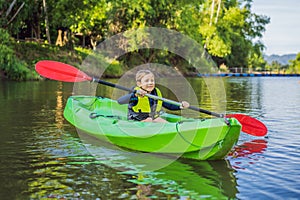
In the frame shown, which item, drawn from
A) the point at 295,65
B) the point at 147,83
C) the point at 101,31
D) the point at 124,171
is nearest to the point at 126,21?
the point at 101,31

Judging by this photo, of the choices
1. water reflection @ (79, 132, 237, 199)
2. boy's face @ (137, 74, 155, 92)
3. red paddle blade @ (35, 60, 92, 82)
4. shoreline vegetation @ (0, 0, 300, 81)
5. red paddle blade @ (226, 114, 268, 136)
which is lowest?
water reflection @ (79, 132, 237, 199)

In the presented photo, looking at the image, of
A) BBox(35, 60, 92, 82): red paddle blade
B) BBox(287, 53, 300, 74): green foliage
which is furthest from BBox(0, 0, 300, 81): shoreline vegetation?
BBox(35, 60, 92, 82): red paddle blade

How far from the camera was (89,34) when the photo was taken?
125 feet

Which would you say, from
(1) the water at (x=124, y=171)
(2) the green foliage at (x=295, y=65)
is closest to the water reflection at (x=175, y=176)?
(1) the water at (x=124, y=171)

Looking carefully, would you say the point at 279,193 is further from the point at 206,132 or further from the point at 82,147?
the point at 82,147

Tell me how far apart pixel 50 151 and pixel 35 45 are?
2366cm

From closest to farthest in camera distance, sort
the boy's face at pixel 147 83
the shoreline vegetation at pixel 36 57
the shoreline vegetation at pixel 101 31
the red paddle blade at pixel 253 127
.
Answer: the boy's face at pixel 147 83, the red paddle blade at pixel 253 127, the shoreline vegetation at pixel 36 57, the shoreline vegetation at pixel 101 31

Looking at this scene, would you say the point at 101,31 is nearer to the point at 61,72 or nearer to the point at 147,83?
the point at 61,72

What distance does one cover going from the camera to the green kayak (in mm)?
6066

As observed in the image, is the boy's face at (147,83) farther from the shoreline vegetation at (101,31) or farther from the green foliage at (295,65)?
the green foliage at (295,65)

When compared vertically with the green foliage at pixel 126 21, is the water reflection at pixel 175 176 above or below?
below

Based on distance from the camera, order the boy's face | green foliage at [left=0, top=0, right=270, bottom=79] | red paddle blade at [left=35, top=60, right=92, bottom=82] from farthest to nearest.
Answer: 1. green foliage at [left=0, top=0, right=270, bottom=79]
2. red paddle blade at [left=35, top=60, right=92, bottom=82]
3. the boy's face

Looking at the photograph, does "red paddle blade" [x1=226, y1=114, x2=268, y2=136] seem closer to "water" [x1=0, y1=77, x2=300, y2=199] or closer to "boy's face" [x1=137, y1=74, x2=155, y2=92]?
"water" [x1=0, y1=77, x2=300, y2=199]

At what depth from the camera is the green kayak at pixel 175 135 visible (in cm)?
607
